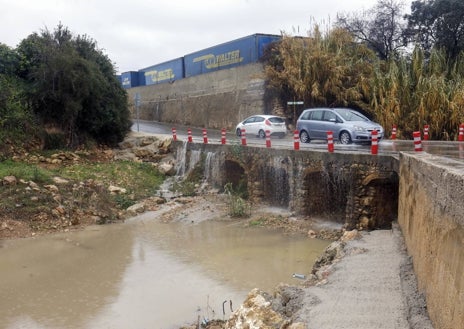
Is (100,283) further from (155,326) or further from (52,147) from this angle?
(52,147)

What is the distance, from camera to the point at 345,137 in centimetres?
1847

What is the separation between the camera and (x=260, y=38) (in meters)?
31.7

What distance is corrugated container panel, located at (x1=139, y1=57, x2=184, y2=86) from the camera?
4172cm

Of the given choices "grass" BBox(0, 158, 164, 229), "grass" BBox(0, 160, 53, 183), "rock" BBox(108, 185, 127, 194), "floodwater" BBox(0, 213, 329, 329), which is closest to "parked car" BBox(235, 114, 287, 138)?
"grass" BBox(0, 158, 164, 229)

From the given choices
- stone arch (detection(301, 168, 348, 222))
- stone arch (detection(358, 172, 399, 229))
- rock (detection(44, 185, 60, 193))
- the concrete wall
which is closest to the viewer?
the concrete wall

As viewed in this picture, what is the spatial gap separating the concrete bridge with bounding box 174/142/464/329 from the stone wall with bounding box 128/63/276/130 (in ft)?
29.6

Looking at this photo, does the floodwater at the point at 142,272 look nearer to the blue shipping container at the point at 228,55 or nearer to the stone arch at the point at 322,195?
the stone arch at the point at 322,195

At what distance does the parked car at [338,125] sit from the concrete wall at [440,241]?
10309 mm

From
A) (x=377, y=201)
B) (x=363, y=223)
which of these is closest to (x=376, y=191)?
(x=377, y=201)

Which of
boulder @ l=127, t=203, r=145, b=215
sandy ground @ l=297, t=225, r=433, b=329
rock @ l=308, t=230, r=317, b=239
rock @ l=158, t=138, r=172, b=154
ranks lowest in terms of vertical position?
rock @ l=308, t=230, r=317, b=239

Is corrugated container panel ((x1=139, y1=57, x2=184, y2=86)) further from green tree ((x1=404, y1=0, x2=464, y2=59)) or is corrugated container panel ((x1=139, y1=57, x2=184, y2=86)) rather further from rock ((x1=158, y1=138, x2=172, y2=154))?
green tree ((x1=404, y1=0, x2=464, y2=59))

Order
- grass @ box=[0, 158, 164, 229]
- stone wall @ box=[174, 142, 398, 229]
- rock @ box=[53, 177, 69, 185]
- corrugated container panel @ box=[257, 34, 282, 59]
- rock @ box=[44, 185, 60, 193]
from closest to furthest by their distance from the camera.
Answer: stone wall @ box=[174, 142, 398, 229] < grass @ box=[0, 158, 164, 229] < rock @ box=[44, 185, 60, 193] < rock @ box=[53, 177, 69, 185] < corrugated container panel @ box=[257, 34, 282, 59]

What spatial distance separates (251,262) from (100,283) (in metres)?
3.62

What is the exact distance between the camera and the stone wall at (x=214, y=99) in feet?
102
